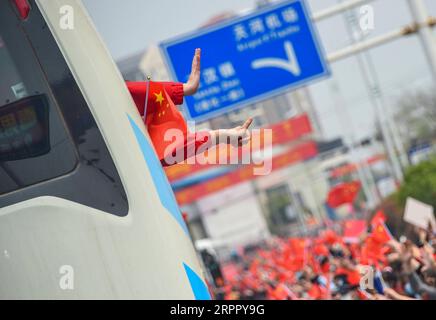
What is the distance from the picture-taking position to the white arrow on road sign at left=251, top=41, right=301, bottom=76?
12.4 m

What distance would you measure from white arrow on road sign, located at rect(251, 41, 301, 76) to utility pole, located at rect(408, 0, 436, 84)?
80.0 inches

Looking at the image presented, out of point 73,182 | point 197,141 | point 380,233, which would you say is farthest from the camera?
point 380,233

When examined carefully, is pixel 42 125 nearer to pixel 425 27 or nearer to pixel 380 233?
pixel 380 233

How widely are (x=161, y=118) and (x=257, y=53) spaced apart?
8.90 metres

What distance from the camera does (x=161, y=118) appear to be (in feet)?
12.5

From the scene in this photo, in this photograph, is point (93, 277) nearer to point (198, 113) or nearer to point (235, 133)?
point (235, 133)

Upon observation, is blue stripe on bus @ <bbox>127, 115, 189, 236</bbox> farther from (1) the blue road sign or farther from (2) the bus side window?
(1) the blue road sign

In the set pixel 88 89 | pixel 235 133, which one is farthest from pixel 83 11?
pixel 235 133

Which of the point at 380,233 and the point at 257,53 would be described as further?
the point at 257,53

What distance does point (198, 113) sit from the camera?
42.2 feet

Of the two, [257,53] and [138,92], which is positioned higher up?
[138,92]

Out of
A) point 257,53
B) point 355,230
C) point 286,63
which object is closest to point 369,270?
point 286,63

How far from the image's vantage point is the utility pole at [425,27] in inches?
430

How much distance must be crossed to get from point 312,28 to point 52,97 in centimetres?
927
